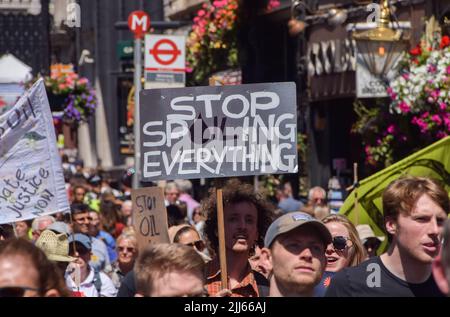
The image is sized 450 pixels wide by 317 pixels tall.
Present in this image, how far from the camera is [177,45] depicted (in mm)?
17172

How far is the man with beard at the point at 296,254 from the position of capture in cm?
534

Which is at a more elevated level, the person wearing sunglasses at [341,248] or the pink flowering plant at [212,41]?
the pink flowering plant at [212,41]

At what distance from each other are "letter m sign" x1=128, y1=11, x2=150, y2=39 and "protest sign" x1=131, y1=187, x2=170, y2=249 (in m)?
7.98

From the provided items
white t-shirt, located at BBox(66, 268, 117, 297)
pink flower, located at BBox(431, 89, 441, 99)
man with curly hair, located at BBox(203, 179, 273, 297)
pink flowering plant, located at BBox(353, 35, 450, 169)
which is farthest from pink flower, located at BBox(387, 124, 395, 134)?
man with curly hair, located at BBox(203, 179, 273, 297)

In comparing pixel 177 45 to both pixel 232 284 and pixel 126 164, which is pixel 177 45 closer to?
pixel 232 284

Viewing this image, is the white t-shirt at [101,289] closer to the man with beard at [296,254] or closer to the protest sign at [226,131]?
the protest sign at [226,131]

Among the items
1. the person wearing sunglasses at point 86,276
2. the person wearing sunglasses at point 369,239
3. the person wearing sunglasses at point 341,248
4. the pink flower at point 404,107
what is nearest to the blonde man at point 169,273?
the person wearing sunglasses at point 341,248

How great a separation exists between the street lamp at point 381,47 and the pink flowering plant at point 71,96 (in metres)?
8.18

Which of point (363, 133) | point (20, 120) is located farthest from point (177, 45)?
point (20, 120)

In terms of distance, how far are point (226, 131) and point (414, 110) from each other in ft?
25.4

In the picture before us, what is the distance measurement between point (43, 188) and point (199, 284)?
3.88m

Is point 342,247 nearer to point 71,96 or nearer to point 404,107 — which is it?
point 404,107

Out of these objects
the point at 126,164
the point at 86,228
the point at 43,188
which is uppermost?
the point at 43,188

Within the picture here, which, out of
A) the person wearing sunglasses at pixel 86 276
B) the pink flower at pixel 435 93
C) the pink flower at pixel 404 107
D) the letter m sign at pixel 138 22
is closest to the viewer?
the person wearing sunglasses at pixel 86 276
